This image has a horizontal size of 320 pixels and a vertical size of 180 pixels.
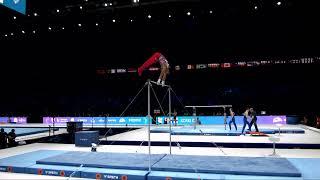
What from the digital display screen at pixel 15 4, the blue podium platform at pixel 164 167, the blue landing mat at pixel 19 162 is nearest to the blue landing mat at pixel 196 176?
the blue podium platform at pixel 164 167

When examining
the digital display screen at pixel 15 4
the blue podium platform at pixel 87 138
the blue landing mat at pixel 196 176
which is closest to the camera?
the blue landing mat at pixel 196 176

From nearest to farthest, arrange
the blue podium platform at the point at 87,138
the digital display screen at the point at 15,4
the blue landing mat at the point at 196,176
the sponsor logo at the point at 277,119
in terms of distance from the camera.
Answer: the blue landing mat at the point at 196,176 < the digital display screen at the point at 15,4 < the blue podium platform at the point at 87,138 < the sponsor logo at the point at 277,119

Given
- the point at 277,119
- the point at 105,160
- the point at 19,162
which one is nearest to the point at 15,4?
the point at 19,162

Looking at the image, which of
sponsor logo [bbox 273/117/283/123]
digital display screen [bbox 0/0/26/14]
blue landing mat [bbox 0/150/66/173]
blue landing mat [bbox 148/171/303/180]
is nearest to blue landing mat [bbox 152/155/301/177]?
blue landing mat [bbox 148/171/303/180]

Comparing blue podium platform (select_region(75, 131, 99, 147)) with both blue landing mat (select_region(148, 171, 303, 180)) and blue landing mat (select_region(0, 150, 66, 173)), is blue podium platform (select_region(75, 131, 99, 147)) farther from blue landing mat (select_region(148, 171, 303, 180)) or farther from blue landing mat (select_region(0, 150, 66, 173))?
blue landing mat (select_region(148, 171, 303, 180))

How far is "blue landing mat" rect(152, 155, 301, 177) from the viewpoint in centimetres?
681

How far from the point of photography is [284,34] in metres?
25.0

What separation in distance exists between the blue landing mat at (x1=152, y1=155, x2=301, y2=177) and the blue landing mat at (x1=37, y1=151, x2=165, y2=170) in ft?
1.53

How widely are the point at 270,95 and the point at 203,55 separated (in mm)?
6836

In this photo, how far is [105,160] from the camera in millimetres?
8547

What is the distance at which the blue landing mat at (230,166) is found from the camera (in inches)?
268

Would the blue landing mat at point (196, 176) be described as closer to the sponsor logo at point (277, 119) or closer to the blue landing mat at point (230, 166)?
the blue landing mat at point (230, 166)

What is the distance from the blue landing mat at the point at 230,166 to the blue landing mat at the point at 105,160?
47 centimetres

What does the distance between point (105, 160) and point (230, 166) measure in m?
3.45
